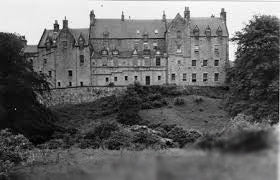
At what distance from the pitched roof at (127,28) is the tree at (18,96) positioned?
30.0 meters

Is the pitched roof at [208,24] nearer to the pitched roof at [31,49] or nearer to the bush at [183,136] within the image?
the pitched roof at [31,49]

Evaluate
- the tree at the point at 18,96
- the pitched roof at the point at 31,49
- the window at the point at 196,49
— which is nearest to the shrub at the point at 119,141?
the tree at the point at 18,96

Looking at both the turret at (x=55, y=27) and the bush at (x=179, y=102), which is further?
the turret at (x=55, y=27)

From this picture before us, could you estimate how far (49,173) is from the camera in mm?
16406

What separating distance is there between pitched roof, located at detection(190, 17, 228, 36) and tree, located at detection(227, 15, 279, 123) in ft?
114

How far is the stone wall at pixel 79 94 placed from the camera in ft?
207

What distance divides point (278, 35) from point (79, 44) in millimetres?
40768

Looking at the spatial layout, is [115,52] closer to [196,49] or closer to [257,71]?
[196,49]

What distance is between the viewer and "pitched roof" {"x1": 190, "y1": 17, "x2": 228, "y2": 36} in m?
69.2

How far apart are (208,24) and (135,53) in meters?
13.2

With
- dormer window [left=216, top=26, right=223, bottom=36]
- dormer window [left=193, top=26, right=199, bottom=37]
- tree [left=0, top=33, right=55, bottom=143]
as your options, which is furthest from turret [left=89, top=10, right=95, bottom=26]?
tree [left=0, top=33, right=55, bottom=143]

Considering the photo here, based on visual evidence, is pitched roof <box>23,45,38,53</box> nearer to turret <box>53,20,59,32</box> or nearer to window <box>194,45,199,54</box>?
turret <box>53,20,59,32</box>

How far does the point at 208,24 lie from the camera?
69.9 meters

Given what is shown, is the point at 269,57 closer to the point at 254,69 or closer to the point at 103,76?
the point at 254,69
